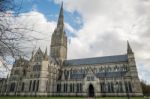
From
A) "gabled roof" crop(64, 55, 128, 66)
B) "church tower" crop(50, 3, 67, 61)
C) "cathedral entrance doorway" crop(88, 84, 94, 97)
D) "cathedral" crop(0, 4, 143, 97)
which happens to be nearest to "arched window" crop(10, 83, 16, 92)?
Result: "cathedral" crop(0, 4, 143, 97)

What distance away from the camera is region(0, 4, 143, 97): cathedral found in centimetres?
4616

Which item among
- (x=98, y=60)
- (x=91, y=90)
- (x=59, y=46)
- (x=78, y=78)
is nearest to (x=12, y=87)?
(x=59, y=46)

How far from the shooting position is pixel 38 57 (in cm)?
5575

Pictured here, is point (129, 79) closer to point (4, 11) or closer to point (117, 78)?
point (117, 78)

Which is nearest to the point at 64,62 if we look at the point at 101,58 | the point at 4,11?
the point at 101,58

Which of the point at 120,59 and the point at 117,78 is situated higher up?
the point at 120,59

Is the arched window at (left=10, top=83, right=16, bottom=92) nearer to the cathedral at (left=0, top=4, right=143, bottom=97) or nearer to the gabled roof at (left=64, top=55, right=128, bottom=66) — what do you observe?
the cathedral at (left=0, top=4, right=143, bottom=97)

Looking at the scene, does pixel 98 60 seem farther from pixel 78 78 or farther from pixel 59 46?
pixel 59 46

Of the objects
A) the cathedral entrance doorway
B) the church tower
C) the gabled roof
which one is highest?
the church tower

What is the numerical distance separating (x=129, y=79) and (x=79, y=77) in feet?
59.6

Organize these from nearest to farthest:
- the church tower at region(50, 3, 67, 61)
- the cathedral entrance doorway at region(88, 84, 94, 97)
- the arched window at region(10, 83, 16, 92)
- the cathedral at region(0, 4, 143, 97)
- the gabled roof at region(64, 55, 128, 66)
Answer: the cathedral at region(0, 4, 143, 97) → the cathedral entrance doorway at region(88, 84, 94, 97) → the gabled roof at region(64, 55, 128, 66) → the arched window at region(10, 83, 16, 92) → the church tower at region(50, 3, 67, 61)

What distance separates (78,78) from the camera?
2105 inches

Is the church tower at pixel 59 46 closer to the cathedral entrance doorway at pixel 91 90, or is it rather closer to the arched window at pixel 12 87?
the arched window at pixel 12 87

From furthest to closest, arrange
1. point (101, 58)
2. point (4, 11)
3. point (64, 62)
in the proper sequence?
point (64, 62) < point (101, 58) < point (4, 11)
